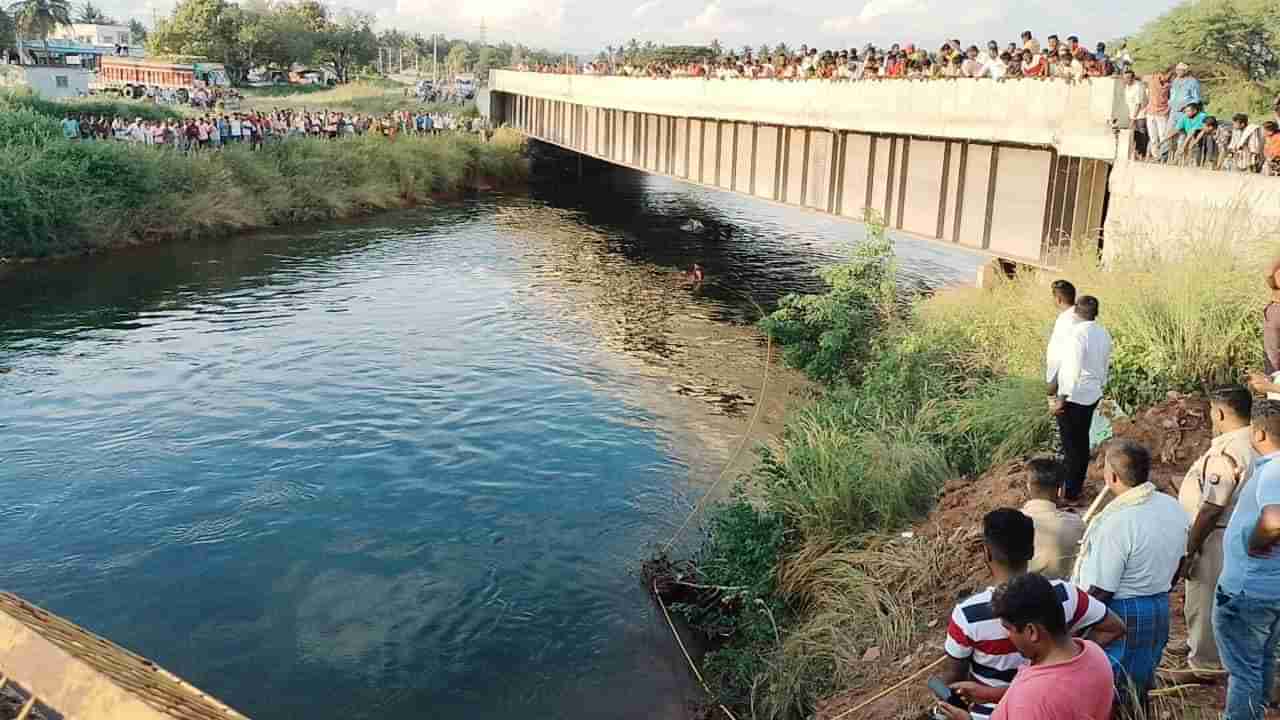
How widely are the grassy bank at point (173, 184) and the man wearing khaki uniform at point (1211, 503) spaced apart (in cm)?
3137

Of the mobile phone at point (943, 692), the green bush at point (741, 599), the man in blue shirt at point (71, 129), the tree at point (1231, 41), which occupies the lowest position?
the green bush at point (741, 599)

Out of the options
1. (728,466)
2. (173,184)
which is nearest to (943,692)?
(728,466)

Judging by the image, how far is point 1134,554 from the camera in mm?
5355

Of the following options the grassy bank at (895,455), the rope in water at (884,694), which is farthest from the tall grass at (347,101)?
the rope in water at (884,694)

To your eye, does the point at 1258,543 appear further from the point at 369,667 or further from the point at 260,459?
the point at 260,459

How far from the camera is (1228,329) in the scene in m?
11.5

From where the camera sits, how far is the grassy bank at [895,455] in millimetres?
9062

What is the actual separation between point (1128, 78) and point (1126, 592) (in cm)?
1185

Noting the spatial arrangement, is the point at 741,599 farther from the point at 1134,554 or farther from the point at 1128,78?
the point at 1128,78

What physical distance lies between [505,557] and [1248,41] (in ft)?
179

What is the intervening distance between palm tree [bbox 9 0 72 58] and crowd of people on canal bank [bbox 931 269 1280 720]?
111580 mm

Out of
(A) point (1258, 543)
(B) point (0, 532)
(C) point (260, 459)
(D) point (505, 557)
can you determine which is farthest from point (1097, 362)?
(B) point (0, 532)

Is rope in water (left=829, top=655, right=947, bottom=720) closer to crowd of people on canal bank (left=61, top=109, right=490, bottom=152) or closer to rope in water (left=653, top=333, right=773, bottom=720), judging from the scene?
rope in water (left=653, top=333, right=773, bottom=720)

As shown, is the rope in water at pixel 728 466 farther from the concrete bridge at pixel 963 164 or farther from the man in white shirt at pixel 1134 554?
the man in white shirt at pixel 1134 554
